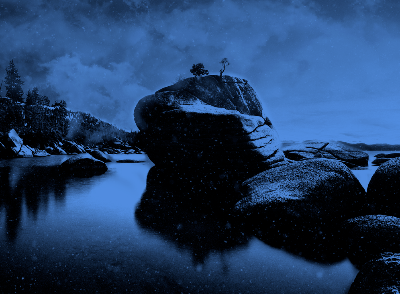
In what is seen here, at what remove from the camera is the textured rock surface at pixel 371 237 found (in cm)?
336

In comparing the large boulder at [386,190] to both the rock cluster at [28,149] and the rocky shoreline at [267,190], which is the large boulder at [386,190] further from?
the rock cluster at [28,149]

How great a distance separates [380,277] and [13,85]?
237ft

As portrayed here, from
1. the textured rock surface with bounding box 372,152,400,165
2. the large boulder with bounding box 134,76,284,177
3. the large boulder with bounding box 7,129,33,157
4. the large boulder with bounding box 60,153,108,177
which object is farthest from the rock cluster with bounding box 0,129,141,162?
the textured rock surface with bounding box 372,152,400,165

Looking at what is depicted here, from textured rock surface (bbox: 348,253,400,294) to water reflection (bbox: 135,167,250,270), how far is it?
6.18 ft

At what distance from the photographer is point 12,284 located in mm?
2691

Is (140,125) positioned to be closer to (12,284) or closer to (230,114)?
(230,114)

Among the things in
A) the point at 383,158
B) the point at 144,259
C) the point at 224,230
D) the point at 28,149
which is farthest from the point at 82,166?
the point at 383,158

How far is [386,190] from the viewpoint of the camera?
517 centimetres

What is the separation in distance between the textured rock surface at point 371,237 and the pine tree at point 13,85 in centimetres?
6848

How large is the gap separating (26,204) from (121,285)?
17.0ft

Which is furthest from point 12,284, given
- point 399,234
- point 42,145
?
point 42,145

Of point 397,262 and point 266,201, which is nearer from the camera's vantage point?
point 397,262

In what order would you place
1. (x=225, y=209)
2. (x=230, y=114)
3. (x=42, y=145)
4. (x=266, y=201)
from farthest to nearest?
(x=42, y=145) < (x=230, y=114) < (x=225, y=209) < (x=266, y=201)

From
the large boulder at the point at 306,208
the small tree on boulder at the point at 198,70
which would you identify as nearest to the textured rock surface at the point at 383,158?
the small tree on boulder at the point at 198,70
